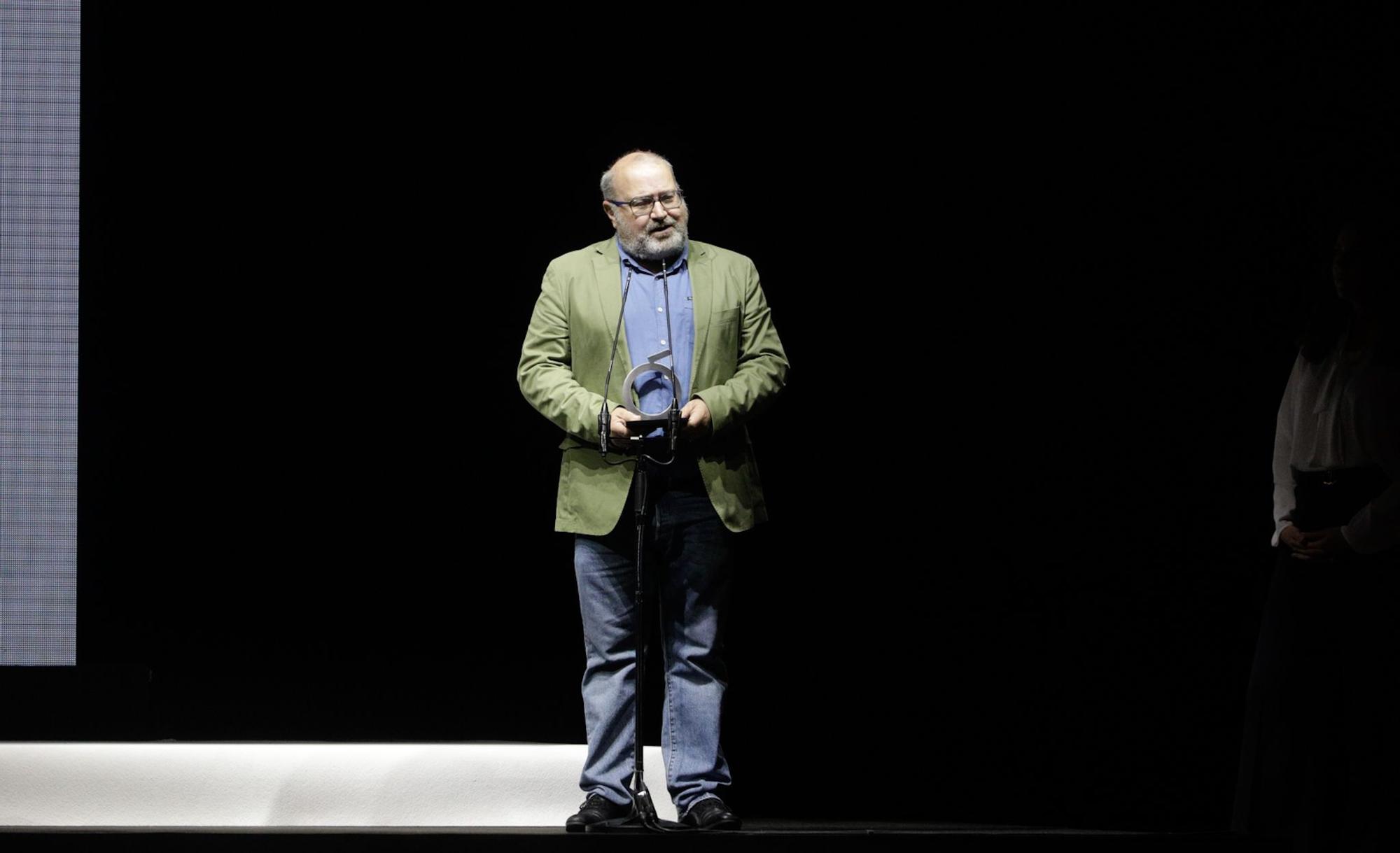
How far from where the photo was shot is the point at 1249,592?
3836 millimetres

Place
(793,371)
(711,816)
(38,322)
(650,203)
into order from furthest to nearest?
(793,371) < (38,322) < (650,203) < (711,816)

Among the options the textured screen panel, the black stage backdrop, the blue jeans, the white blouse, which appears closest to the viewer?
the white blouse

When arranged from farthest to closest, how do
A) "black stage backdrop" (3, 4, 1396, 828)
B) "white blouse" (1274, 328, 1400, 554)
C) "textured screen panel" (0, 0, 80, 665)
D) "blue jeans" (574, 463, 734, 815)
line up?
1. "black stage backdrop" (3, 4, 1396, 828)
2. "textured screen panel" (0, 0, 80, 665)
3. "blue jeans" (574, 463, 734, 815)
4. "white blouse" (1274, 328, 1400, 554)

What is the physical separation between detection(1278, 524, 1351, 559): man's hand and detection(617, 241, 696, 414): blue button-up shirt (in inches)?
48.0

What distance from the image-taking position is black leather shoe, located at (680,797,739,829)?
283 centimetres

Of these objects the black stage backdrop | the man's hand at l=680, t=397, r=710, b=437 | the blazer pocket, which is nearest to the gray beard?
the blazer pocket

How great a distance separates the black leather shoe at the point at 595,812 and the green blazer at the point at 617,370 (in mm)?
518

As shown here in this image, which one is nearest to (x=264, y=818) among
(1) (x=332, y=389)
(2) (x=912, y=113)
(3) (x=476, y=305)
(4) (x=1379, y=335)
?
(1) (x=332, y=389)

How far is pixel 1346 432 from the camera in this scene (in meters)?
2.91

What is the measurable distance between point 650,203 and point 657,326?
25 centimetres

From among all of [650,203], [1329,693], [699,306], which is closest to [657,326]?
[699,306]

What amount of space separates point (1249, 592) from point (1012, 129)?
1337 millimetres

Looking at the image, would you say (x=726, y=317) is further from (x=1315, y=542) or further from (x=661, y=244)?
(x=1315, y=542)

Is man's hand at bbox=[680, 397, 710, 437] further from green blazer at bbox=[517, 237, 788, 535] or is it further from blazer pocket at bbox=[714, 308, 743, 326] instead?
blazer pocket at bbox=[714, 308, 743, 326]
